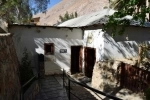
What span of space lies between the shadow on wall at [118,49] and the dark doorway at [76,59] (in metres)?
2.76

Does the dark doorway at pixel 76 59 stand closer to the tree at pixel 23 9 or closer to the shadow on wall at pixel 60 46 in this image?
the shadow on wall at pixel 60 46

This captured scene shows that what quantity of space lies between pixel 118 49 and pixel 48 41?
4766mm

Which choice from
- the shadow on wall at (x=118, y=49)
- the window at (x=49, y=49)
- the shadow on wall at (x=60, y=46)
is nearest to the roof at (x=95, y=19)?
the shadow on wall at (x=118, y=49)

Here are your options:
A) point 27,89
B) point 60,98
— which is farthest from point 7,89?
point 60,98

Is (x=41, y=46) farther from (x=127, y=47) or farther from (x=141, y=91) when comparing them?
(x=141, y=91)

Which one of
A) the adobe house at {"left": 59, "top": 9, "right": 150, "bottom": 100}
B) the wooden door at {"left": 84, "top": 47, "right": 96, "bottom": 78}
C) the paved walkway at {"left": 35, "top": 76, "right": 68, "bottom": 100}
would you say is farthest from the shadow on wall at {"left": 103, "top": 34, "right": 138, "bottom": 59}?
the paved walkway at {"left": 35, "top": 76, "right": 68, "bottom": 100}

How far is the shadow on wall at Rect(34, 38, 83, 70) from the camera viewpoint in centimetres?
1270

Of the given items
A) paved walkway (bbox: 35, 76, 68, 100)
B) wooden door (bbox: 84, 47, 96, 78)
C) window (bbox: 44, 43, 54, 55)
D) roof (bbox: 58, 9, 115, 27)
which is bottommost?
paved walkway (bbox: 35, 76, 68, 100)

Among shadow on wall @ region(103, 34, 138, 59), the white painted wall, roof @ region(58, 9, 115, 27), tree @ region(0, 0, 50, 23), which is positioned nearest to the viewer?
shadow on wall @ region(103, 34, 138, 59)

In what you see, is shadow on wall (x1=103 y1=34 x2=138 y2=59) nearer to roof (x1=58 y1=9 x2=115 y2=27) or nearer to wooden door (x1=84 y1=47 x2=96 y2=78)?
roof (x1=58 y1=9 x2=115 y2=27)

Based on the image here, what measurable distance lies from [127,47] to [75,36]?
12.5ft

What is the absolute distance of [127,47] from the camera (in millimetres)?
12305

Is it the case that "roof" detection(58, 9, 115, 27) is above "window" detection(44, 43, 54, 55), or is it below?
above

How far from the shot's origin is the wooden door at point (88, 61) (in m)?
13.4
